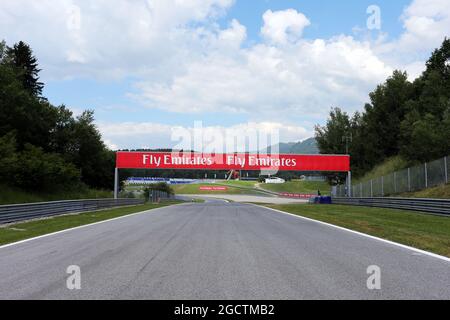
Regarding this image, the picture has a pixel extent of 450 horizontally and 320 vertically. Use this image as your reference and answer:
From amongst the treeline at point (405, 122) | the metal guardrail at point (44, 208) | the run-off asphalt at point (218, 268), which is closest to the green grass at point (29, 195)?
the metal guardrail at point (44, 208)

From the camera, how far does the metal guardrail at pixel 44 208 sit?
1916 cm

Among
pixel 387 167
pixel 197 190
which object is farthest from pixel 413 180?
pixel 197 190

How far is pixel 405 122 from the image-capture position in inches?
2050

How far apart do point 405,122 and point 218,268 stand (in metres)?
48.8

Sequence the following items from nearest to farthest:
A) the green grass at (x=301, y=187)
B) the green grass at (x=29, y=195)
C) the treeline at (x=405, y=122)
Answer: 1. the green grass at (x=29, y=195)
2. the treeline at (x=405, y=122)
3. the green grass at (x=301, y=187)

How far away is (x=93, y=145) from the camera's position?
63.2m

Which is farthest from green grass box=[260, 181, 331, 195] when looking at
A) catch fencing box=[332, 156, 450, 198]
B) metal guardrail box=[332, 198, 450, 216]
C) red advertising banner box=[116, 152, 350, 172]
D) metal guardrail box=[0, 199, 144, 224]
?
metal guardrail box=[0, 199, 144, 224]

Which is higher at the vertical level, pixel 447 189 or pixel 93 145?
pixel 93 145

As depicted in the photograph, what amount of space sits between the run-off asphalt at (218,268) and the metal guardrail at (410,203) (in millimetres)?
12246

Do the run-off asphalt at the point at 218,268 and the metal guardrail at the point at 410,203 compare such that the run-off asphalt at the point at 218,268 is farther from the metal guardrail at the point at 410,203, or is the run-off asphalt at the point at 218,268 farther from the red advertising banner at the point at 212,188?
the red advertising banner at the point at 212,188

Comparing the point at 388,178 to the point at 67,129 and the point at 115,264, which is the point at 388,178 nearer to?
the point at 115,264

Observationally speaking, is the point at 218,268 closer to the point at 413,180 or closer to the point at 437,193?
the point at 437,193
